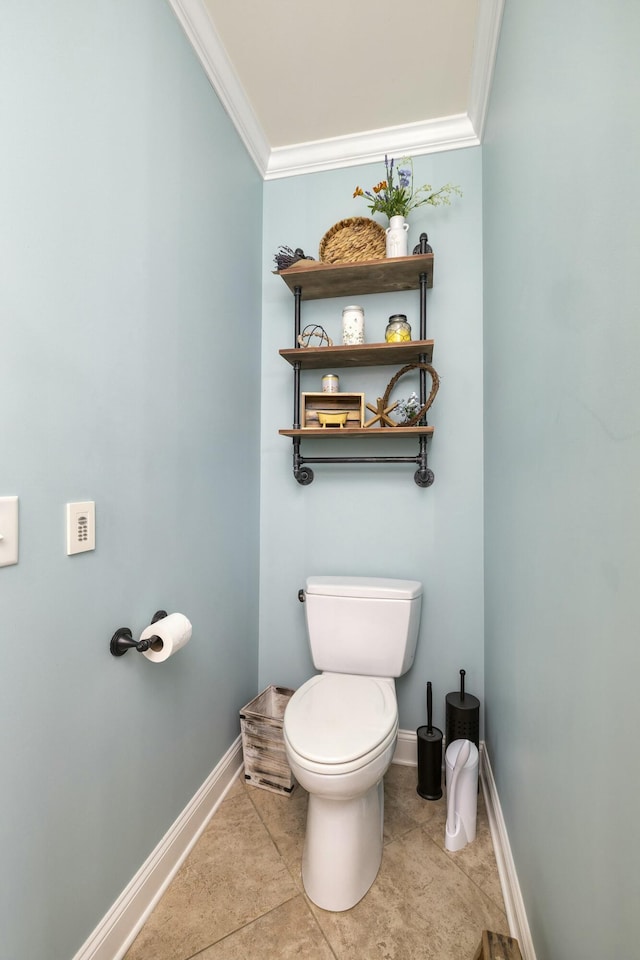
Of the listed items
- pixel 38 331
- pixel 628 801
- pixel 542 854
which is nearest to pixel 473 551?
pixel 542 854

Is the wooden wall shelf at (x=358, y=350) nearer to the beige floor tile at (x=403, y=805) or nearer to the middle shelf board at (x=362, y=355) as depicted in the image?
the middle shelf board at (x=362, y=355)

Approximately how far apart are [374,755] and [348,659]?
490mm

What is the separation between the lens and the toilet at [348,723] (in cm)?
113

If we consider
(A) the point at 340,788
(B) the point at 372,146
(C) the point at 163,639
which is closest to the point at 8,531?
(C) the point at 163,639

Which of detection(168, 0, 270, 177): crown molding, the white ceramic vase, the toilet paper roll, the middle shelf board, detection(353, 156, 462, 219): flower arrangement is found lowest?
→ the toilet paper roll

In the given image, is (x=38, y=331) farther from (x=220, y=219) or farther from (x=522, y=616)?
(x=522, y=616)

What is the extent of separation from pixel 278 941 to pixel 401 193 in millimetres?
2354

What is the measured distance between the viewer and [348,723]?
4.07 ft

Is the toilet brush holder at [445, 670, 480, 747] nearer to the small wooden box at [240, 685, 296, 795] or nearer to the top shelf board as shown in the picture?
the small wooden box at [240, 685, 296, 795]

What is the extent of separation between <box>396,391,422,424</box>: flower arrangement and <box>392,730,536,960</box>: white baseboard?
1.29m

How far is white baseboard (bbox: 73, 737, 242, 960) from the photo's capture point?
0.99 m

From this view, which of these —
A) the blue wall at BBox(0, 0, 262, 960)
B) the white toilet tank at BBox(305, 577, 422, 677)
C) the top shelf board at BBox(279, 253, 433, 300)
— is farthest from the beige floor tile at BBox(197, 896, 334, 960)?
the top shelf board at BBox(279, 253, 433, 300)

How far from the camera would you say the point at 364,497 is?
1.84 m

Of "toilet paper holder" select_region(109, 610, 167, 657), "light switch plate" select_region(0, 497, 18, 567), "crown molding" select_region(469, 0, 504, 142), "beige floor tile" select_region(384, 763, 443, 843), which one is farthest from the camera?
"beige floor tile" select_region(384, 763, 443, 843)
